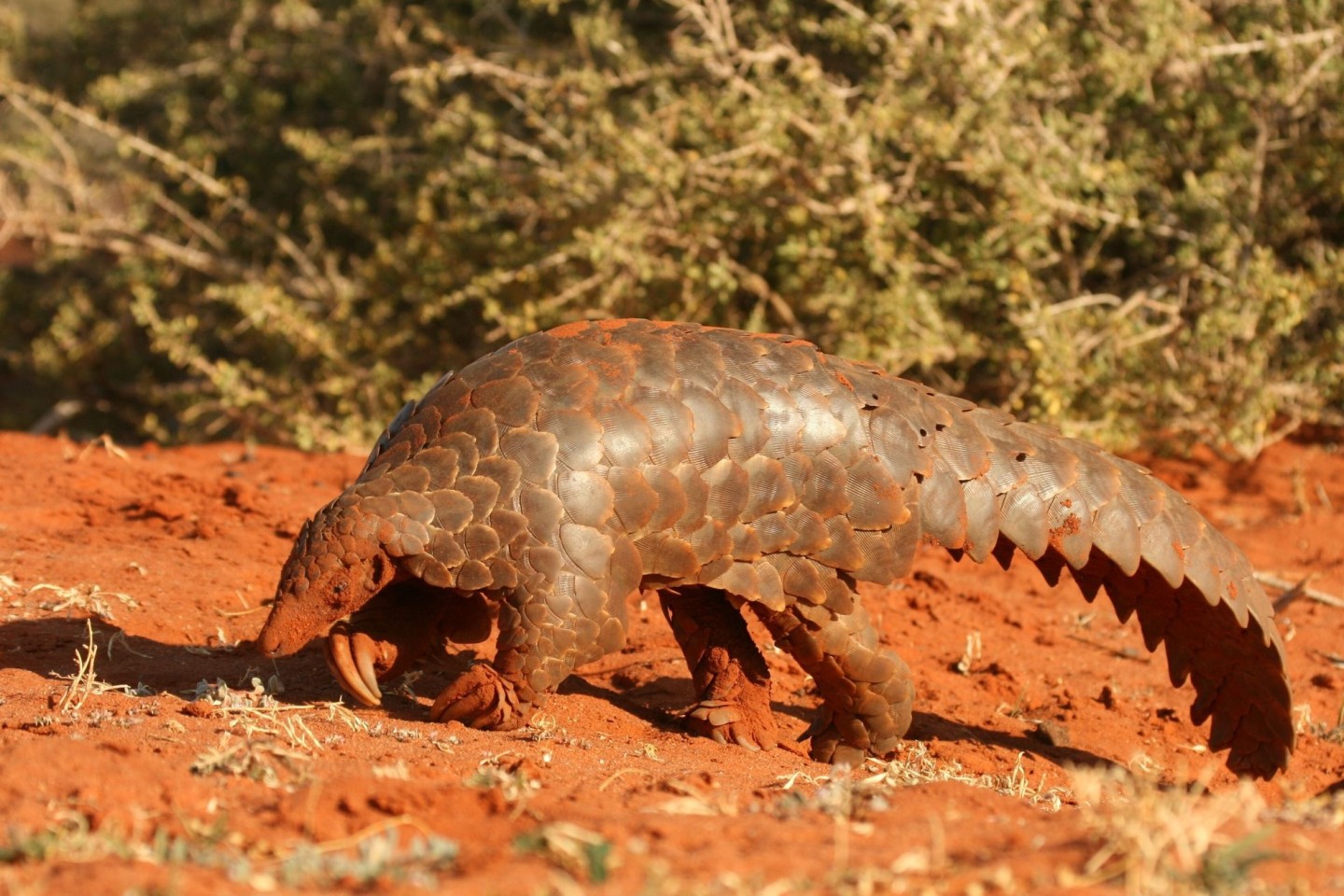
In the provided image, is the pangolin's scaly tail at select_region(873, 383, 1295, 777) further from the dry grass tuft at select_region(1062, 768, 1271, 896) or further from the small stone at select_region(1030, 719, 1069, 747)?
the dry grass tuft at select_region(1062, 768, 1271, 896)

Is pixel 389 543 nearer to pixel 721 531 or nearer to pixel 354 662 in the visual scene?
pixel 354 662

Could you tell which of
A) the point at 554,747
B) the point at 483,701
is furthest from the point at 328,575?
the point at 554,747

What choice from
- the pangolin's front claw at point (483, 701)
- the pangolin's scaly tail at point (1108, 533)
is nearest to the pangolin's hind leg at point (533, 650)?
the pangolin's front claw at point (483, 701)

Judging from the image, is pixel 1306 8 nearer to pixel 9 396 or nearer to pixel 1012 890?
pixel 1012 890

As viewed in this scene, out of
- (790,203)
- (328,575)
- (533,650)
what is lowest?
(533,650)

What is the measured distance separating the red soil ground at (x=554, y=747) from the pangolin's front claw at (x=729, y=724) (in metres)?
0.10

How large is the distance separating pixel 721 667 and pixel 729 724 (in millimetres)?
216

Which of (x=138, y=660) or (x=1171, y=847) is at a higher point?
(x=1171, y=847)

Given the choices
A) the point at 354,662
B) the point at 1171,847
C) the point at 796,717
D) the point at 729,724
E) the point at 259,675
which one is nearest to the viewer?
the point at 1171,847

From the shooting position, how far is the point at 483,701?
4.77 meters

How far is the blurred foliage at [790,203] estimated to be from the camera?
28.6ft

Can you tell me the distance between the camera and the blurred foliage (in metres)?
8.73

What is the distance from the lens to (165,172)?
12.3 m

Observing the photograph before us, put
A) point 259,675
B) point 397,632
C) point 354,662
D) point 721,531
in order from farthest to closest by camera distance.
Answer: point 259,675
point 397,632
point 354,662
point 721,531
